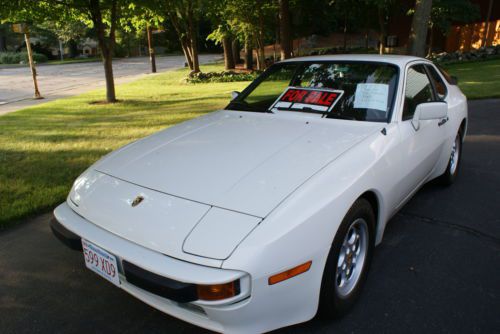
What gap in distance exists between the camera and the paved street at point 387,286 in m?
2.35

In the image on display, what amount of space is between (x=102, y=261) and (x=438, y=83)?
349cm

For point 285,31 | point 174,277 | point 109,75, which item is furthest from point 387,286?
point 285,31

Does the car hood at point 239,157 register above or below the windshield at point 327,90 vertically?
below

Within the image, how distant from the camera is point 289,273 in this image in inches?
74.8

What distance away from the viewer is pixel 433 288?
8.71 feet

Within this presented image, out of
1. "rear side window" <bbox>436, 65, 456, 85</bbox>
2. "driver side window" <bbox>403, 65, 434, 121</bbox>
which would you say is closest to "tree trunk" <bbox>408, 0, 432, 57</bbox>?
"rear side window" <bbox>436, 65, 456, 85</bbox>

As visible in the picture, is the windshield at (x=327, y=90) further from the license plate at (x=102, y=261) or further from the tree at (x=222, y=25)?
the tree at (x=222, y=25)

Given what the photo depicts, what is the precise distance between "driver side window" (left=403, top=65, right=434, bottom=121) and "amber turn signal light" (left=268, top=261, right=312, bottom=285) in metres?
1.61

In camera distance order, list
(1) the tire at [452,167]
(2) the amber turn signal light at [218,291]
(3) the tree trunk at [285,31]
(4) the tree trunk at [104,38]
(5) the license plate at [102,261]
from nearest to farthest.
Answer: (2) the amber turn signal light at [218,291]
(5) the license plate at [102,261]
(1) the tire at [452,167]
(4) the tree trunk at [104,38]
(3) the tree trunk at [285,31]

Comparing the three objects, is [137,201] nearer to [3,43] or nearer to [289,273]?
[289,273]

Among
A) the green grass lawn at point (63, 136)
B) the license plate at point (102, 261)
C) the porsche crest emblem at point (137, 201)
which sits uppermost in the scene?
the porsche crest emblem at point (137, 201)

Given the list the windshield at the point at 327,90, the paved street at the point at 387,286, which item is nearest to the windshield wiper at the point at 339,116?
the windshield at the point at 327,90

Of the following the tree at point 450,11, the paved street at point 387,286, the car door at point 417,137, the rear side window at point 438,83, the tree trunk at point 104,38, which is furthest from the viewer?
the tree at point 450,11

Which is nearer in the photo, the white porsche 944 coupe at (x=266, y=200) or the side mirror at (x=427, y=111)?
the white porsche 944 coupe at (x=266, y=200)
